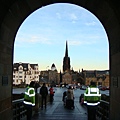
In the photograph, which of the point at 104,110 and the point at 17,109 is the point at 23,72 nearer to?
the point at 17,109

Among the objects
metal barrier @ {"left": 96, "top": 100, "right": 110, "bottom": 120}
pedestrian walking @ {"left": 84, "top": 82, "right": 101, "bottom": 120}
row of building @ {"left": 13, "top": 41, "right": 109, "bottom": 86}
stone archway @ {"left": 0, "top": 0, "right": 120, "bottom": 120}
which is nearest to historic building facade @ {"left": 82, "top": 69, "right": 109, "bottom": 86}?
row of building @ {"left": 13, "top": 41, "right": 109, "bottom": 86}

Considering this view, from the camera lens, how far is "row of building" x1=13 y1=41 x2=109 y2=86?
135m

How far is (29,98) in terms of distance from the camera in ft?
32.6

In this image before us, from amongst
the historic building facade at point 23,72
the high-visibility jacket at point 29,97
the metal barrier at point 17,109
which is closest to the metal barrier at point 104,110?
the high-visibility jacket at point 29,97

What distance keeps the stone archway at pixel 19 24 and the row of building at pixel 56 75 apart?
10624 cm

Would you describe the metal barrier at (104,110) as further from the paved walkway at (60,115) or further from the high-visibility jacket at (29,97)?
the high-visibility jacket at (29,97)

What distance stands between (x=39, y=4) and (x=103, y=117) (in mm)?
5623

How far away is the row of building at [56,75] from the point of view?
135250 millimetres

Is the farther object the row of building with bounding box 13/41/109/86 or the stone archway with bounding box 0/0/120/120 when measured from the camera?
the row of building with bounding box 13/41/109/86

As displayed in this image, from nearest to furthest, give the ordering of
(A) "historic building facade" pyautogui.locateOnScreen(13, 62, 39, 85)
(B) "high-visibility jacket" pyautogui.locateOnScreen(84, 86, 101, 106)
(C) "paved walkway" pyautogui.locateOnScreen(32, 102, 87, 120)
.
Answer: (B) "high-visibility jacket" pyautogui.locateOnScreen(84, 86, 101, 106) → (C) "paved walkway" pyautogui.locateOnScreen(32, 102, 87, 120) → (A) "historic building facade" pyautogui.locateOnScreen(13, 62, 39, 85)

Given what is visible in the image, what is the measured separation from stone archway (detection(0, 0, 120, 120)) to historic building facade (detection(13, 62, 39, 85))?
12318 centimetres

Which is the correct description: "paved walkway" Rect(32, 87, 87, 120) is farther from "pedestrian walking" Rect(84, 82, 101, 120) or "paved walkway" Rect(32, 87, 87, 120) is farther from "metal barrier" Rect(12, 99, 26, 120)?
"pedestrian walking" Rect(84, 82, 101, 120)

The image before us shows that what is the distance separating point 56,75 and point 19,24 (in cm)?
17536

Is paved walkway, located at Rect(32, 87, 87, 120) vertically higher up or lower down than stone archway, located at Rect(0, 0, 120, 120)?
lower down
